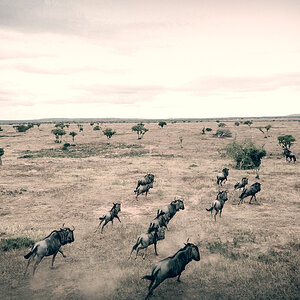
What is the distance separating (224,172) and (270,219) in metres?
7.86

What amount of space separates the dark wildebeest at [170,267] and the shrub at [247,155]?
74.8 feet

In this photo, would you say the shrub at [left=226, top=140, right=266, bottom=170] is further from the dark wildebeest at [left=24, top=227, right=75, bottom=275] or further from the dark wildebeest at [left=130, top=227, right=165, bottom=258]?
the dark wildebeest at [left=24, top=227, right=75, bottom=275]

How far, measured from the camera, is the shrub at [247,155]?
2919 centimetres

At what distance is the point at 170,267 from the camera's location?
8477mm

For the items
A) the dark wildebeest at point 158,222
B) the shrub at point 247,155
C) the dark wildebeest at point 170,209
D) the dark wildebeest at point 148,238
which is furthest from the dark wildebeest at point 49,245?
the shrub at point 247,155

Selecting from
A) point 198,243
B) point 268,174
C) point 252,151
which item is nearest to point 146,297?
point 198,243

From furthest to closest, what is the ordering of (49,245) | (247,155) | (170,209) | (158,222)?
(247,155)
(170,209)
(158,222)
(49,245)

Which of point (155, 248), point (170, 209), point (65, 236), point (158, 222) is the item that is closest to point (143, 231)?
point (158, 222)

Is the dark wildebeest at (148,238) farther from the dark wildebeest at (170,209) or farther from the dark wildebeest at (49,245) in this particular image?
the dark wildebeest at (49,245)

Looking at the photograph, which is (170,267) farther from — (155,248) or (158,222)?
(158,222)

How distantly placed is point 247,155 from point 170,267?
24412 mm

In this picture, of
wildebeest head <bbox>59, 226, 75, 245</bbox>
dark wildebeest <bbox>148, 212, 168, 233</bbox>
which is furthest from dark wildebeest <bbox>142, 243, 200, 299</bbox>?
wildebeest head <bbox>59, 226, 75, 245</bbox>

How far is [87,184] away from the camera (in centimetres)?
2414

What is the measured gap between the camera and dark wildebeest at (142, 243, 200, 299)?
8133 mm
